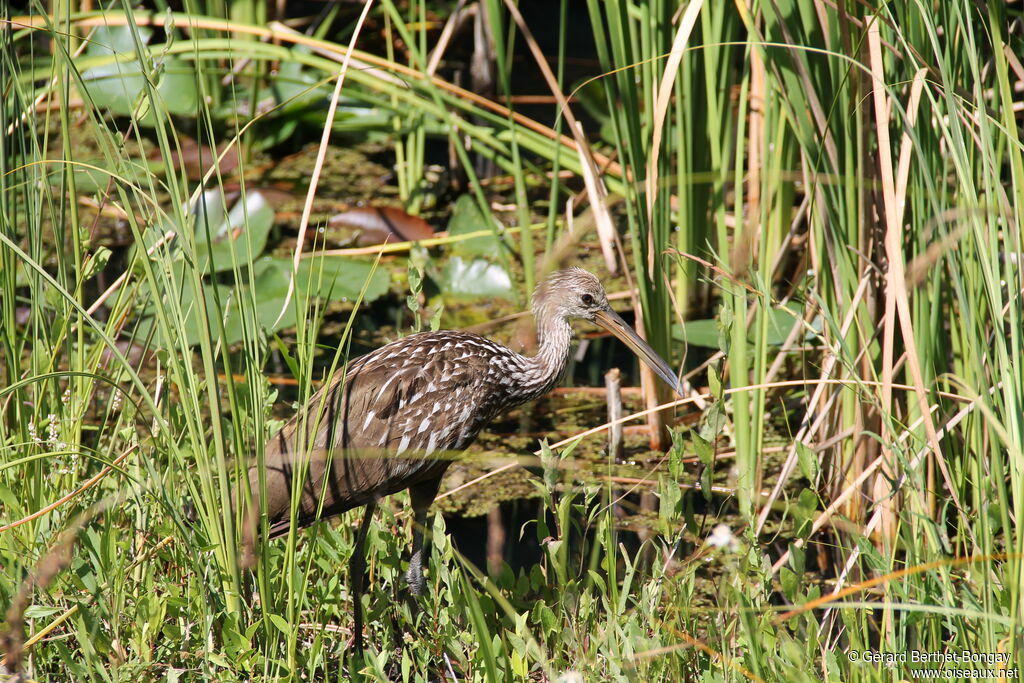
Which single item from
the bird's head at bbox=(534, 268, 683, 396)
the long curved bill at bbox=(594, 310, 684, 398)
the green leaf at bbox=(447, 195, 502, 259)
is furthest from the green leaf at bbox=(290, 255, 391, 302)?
the long curved bill at bbox=(594, 310, 684, 398)

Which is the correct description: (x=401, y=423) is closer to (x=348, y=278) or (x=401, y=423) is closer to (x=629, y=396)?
(x=629, y=396)

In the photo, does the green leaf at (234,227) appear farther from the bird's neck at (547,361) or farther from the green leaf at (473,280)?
the bird's neck at (547,361)

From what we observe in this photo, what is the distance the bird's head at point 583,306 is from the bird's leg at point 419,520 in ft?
2.46

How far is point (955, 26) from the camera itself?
2.70 m

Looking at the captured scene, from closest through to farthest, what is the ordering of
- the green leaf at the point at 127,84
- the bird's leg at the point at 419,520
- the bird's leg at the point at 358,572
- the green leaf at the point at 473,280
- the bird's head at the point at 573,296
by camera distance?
the bird's leg at the point at 358,572
the bird's leg at the point at 419,520
the bird's head at the point at 573,296
the green leaf at the point at 473,280
the green leaf at the point at 127,84

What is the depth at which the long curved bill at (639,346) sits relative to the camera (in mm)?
3580

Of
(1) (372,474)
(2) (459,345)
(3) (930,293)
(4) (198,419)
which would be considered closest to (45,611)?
(4) (198,419)

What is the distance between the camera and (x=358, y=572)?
304 centimetres

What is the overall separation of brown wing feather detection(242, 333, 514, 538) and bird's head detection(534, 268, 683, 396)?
38 centimetres

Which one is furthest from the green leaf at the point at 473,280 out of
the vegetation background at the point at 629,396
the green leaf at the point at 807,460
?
the green leaf at the point at 807,460

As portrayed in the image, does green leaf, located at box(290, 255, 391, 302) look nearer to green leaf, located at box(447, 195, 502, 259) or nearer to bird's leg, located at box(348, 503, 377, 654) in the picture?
green leaf, located at box(447, 195, 502, 259)

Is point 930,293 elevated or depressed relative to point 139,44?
depressed

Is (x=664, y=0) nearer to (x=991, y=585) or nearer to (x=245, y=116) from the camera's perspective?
(x=991, y=585)

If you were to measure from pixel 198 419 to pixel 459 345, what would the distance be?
1145 millimetres
